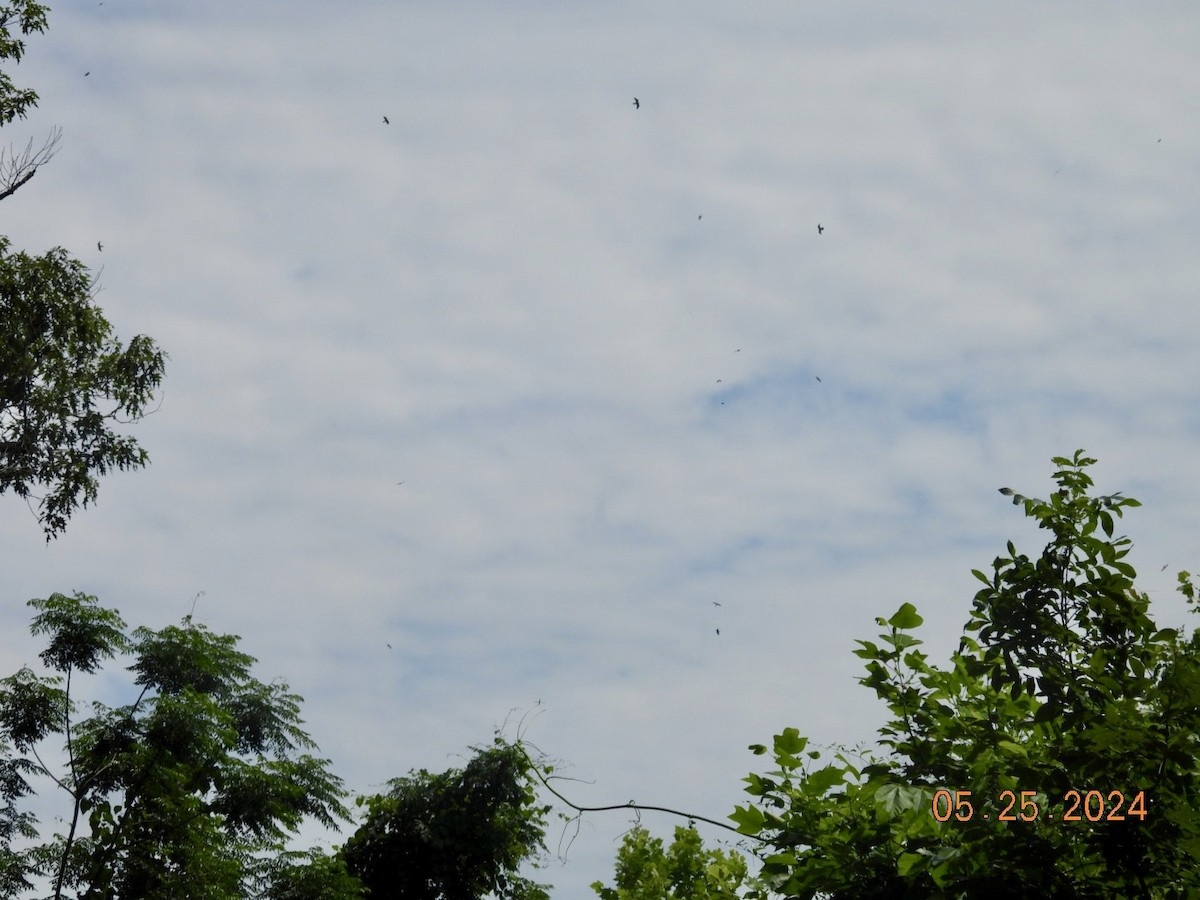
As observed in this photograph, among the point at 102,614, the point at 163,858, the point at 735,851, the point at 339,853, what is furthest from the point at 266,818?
the point at 735,851

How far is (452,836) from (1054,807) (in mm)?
15890

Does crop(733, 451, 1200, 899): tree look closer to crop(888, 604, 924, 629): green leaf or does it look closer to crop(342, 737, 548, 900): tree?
crop(888, 604, 924, 629): green leaf

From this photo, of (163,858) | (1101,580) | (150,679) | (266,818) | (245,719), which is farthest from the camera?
(245,719)

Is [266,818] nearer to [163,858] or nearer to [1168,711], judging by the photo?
[163,858]

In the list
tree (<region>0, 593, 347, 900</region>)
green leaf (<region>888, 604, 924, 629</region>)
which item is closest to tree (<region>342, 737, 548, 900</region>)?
tree (<region>0, 593, 347, 900</region>)

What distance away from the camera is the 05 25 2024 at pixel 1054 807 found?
12.4 feet

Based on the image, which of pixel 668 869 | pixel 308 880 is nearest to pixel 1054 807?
pixel 668 869

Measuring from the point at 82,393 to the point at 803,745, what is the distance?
2120cm

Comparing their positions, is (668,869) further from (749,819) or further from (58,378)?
(58,378)

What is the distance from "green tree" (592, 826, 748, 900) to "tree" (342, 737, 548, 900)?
677 centimetres

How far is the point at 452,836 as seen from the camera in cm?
1831

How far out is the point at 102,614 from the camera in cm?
1908

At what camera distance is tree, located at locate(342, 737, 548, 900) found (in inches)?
723

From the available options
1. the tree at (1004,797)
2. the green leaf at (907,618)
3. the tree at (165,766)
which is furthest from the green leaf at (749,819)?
the tree at (165,766)
